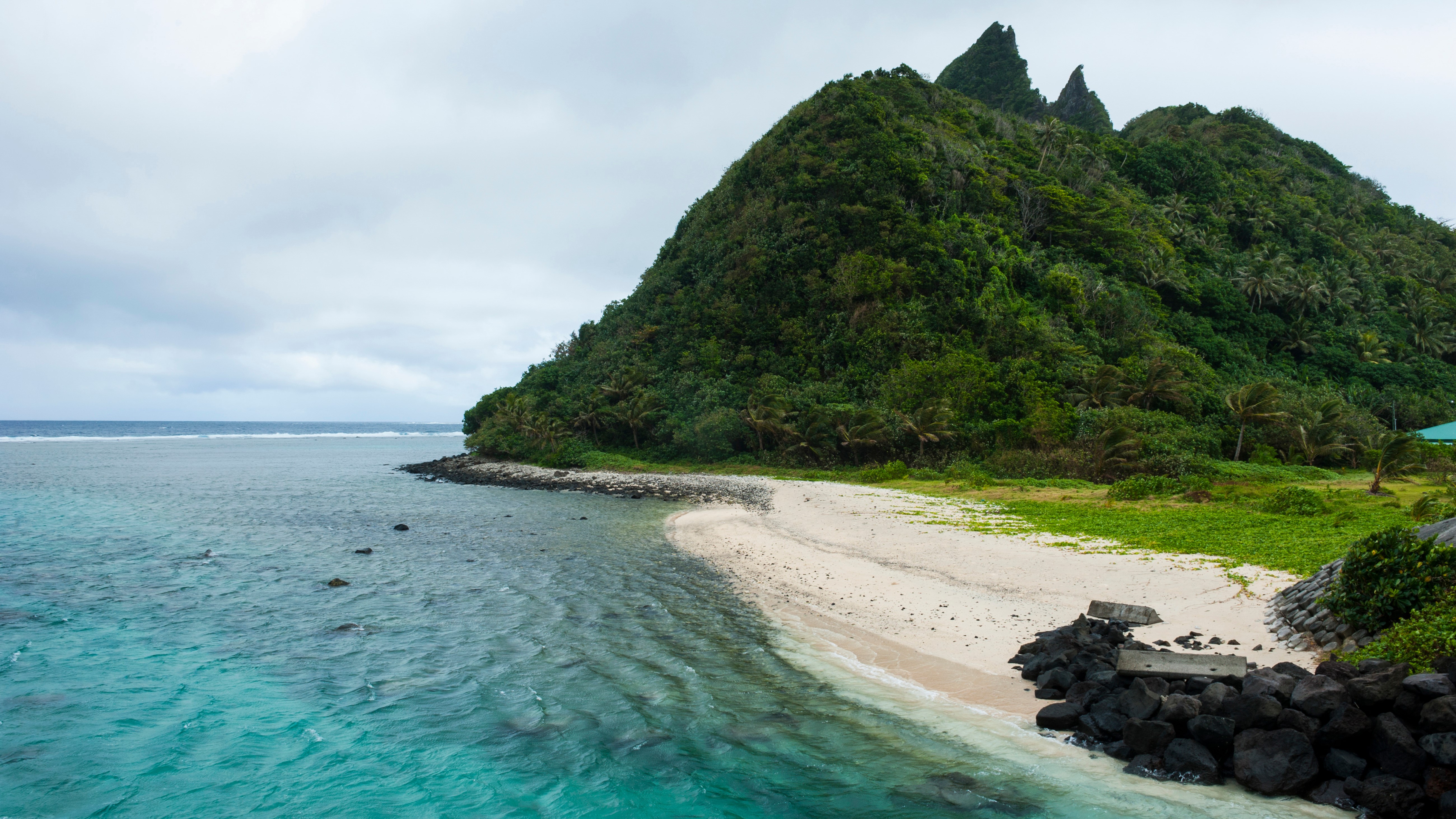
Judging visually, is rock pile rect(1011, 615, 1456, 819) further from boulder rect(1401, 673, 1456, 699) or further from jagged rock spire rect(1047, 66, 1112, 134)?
jagged rock spire rect(1047, 66, 1112, 134)

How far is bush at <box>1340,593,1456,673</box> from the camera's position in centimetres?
722

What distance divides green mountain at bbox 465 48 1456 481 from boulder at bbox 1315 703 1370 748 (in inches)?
1194

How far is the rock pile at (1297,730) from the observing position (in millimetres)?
6367

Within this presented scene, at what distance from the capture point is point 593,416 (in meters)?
60.0

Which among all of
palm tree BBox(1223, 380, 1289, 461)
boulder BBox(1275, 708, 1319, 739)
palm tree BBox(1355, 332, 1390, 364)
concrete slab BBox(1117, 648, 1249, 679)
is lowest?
boulder BBox(1275, 708, 1319, 739)

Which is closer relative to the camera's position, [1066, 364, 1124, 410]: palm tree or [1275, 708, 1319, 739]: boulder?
[1275, 708, 1319, 739]: boulder

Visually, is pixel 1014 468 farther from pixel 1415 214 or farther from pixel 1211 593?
pixel 1415 214

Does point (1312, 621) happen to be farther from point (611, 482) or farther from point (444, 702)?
point (611, 482)

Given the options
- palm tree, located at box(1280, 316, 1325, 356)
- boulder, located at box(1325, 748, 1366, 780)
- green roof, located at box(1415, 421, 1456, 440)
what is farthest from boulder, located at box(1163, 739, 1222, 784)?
palm tree, located at box(1280, 316, 1325, 356)

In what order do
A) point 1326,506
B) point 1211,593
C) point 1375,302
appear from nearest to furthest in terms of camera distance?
point 1211,593 → point 1326,506 → point 1375,302

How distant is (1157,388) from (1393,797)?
42.0m

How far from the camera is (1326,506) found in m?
20.4

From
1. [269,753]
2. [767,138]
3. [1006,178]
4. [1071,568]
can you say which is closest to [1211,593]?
[1071,568]

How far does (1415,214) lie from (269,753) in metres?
136
